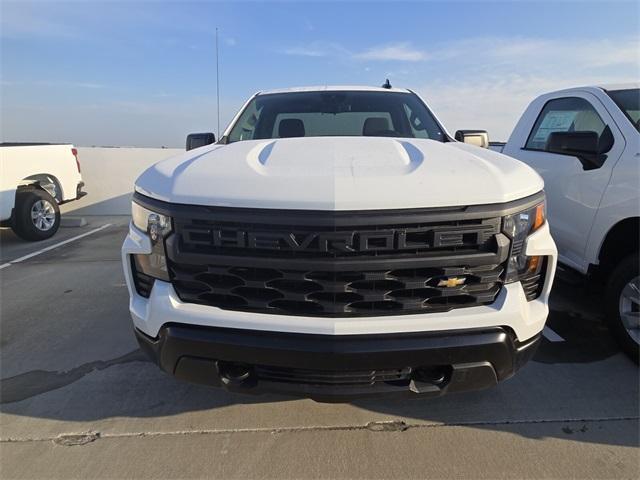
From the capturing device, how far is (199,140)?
3.62 metres

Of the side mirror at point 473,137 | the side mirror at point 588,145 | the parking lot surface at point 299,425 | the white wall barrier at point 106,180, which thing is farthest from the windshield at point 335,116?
the white wall barrier at point 106,180

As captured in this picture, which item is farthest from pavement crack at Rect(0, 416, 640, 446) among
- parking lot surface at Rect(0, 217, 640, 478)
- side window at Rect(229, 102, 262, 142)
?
side window at Rect(229, 102, 262, 142)

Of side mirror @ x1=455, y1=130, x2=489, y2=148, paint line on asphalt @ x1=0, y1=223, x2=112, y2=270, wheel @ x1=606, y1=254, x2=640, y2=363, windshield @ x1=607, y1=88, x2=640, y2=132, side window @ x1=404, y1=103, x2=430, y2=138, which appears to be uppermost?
windshield @ x1=607, y1=88, x2=640, y2=132

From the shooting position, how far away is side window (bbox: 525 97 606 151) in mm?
3707

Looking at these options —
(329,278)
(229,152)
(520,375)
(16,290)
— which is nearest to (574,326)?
(520,375)

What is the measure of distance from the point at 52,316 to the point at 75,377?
1.31m

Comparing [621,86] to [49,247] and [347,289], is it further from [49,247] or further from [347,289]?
[49,247]

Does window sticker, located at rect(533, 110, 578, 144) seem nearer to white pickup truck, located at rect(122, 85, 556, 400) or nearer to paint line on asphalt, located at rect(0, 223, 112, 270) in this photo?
white pickup truck, located at rect(122, 85, 556, 400)

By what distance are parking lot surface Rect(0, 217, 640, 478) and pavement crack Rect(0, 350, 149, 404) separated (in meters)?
0.01

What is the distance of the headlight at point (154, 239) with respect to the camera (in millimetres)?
1989

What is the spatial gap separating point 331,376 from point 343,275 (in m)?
0.44

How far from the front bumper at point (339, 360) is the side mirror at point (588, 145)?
1.98 m

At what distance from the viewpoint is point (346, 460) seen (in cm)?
222

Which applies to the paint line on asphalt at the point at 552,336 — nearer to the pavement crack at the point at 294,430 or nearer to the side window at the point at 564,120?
the pavement crack at the point at 294,430
